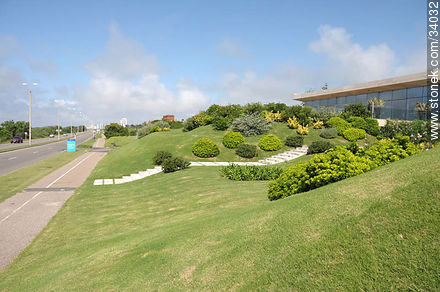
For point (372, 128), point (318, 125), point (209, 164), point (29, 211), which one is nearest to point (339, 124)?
point (318, 125)

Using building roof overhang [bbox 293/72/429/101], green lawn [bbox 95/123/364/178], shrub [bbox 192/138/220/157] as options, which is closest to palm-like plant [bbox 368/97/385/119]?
building roof overhang [bbox 293/72/429/101]

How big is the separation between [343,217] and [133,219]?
7.84 meters

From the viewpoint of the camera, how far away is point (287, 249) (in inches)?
167

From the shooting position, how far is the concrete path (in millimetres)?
8445

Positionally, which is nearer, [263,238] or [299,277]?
[299,277]

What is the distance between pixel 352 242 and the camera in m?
3.77

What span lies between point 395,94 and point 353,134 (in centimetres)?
1051

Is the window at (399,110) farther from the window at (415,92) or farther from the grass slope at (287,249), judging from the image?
the grass slope at (287,249)

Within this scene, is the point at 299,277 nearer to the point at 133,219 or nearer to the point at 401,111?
the point at 133,219

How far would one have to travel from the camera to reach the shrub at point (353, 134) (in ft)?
87.2

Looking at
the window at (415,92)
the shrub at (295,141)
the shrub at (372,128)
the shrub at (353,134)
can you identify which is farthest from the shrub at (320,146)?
the window at (415,92)

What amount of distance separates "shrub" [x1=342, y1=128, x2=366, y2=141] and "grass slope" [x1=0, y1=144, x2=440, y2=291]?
22294mm

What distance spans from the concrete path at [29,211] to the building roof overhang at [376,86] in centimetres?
3164

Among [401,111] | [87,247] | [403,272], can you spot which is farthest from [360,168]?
[401,111]
